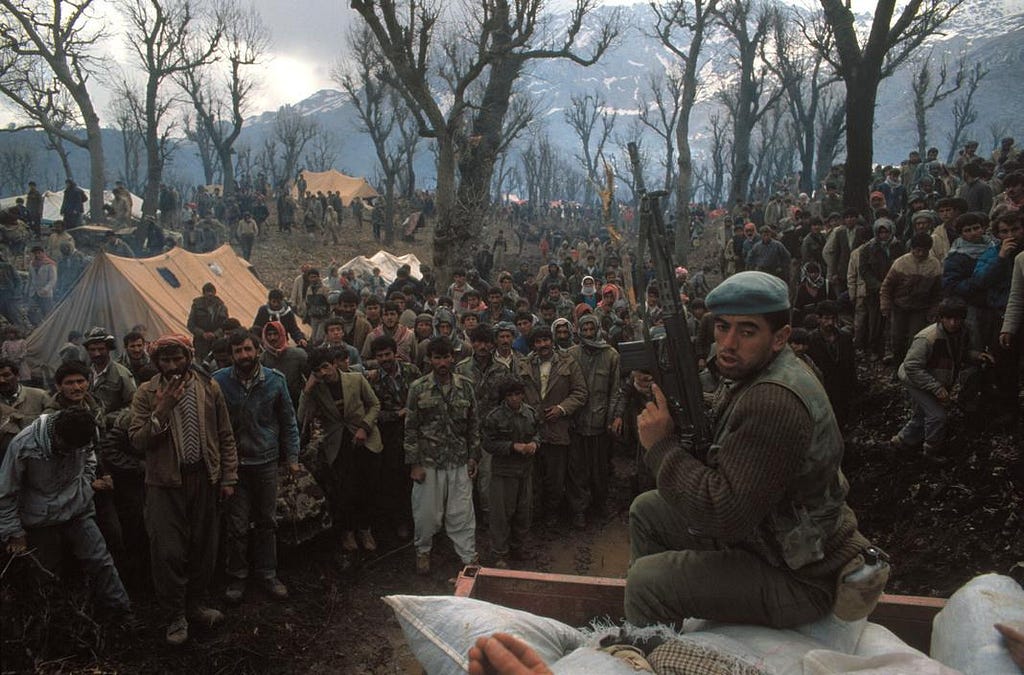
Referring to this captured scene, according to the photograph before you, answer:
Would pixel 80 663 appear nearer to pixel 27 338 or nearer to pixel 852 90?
A: pixel 27 338

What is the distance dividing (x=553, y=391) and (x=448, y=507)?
1487 millimetres

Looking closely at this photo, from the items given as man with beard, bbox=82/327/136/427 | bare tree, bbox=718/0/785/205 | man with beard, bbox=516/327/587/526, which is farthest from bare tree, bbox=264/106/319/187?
man with beard, bbox=516/327/587/526

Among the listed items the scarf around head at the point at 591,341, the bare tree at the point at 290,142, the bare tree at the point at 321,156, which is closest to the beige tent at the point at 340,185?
the bare tree at the point at 290,142

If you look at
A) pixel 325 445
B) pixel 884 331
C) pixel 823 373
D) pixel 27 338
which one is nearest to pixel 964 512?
pixel 823 373

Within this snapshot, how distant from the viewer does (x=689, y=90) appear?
18.6 m

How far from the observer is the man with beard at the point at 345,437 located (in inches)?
216

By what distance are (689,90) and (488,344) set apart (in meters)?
15.4

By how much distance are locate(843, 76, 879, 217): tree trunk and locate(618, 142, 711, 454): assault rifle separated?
31.2 ft

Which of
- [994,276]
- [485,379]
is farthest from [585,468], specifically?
[994,276]

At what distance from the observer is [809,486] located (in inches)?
76.4

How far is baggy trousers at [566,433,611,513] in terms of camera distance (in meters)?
6.48

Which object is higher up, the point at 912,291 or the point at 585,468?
the point at 912,291

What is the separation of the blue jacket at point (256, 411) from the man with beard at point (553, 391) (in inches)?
85.5

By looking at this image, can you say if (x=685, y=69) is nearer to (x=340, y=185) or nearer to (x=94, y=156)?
(x=94, y=156)
